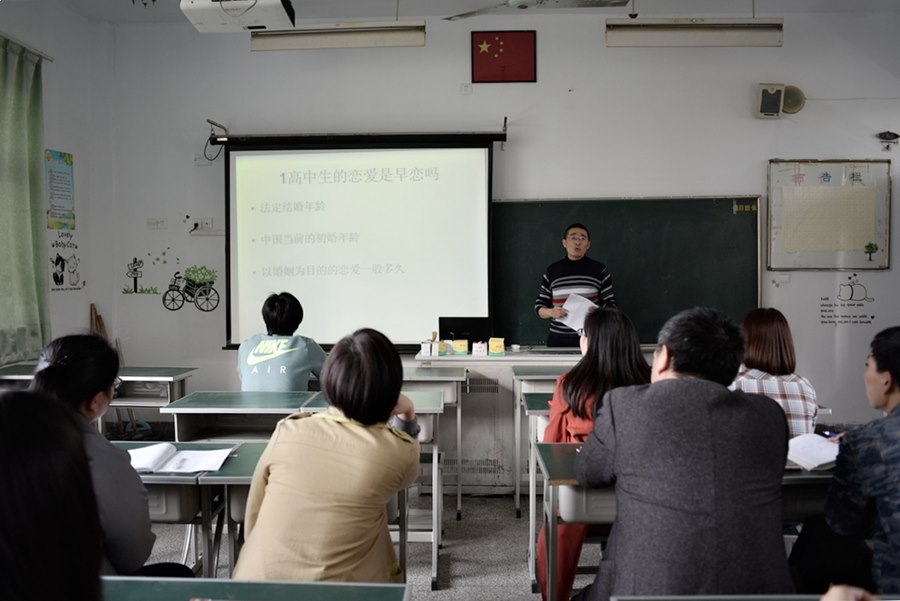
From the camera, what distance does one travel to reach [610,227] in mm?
5023

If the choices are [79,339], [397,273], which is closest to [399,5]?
[397,273]

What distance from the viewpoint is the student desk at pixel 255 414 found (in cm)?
294

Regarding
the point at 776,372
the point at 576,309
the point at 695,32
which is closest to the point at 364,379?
the point at 776,372

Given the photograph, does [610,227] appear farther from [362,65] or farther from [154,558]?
[154,558]

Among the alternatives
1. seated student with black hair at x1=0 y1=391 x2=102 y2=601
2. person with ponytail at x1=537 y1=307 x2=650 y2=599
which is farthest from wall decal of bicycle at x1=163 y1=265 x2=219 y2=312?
seated student with black hair at x1=0 y1=391 x2=102 y2=601

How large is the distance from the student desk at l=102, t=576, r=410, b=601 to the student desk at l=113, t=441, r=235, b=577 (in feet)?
2.54

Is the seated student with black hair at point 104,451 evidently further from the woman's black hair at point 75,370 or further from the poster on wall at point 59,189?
the poster on wall at point 59,189

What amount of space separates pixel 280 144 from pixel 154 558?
3.06 metres

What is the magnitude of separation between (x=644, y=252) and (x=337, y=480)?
401cm

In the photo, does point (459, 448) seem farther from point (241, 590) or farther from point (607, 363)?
point (241, 590)

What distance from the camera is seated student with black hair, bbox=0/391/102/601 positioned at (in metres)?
0.68

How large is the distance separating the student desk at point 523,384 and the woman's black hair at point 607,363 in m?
1.38

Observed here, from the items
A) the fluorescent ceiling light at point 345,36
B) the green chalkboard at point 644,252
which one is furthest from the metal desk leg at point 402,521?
the fluorescent ceiling light at point 345,36

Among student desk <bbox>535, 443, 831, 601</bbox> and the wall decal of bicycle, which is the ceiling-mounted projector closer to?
the wall decal of bicycle
